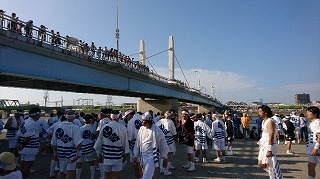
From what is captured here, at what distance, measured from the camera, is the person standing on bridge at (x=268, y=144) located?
5.90 m

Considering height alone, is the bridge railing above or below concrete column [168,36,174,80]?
below

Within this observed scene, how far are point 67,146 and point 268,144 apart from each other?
4931 millimetres

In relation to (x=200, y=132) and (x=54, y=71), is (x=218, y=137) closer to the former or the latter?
(x=200, y=132)

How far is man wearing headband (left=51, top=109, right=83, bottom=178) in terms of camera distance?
6.79 meters

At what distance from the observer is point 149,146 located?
6.12 m

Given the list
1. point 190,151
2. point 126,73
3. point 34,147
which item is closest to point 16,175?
point 34,147

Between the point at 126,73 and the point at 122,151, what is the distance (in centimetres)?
1937

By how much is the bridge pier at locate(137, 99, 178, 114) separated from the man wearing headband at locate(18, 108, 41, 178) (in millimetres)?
35547

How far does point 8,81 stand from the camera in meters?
16.8

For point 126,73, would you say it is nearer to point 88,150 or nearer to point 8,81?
point 8,81

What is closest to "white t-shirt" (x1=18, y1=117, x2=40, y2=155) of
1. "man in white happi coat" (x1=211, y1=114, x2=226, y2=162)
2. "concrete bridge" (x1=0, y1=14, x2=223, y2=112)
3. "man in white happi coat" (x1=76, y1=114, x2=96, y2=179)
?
"man in white happi coat" (x1=76, y1=114, x2=96, y2=179)

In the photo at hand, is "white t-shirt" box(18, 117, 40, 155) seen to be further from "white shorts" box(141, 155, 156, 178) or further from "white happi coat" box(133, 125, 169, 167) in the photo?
"white shorts" box(141, 155, 156, 178)

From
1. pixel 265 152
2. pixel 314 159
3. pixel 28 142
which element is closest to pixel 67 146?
pixel 28 142

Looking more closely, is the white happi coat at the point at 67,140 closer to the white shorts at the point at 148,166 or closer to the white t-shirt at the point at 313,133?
the white shorts at the point at 148,166
